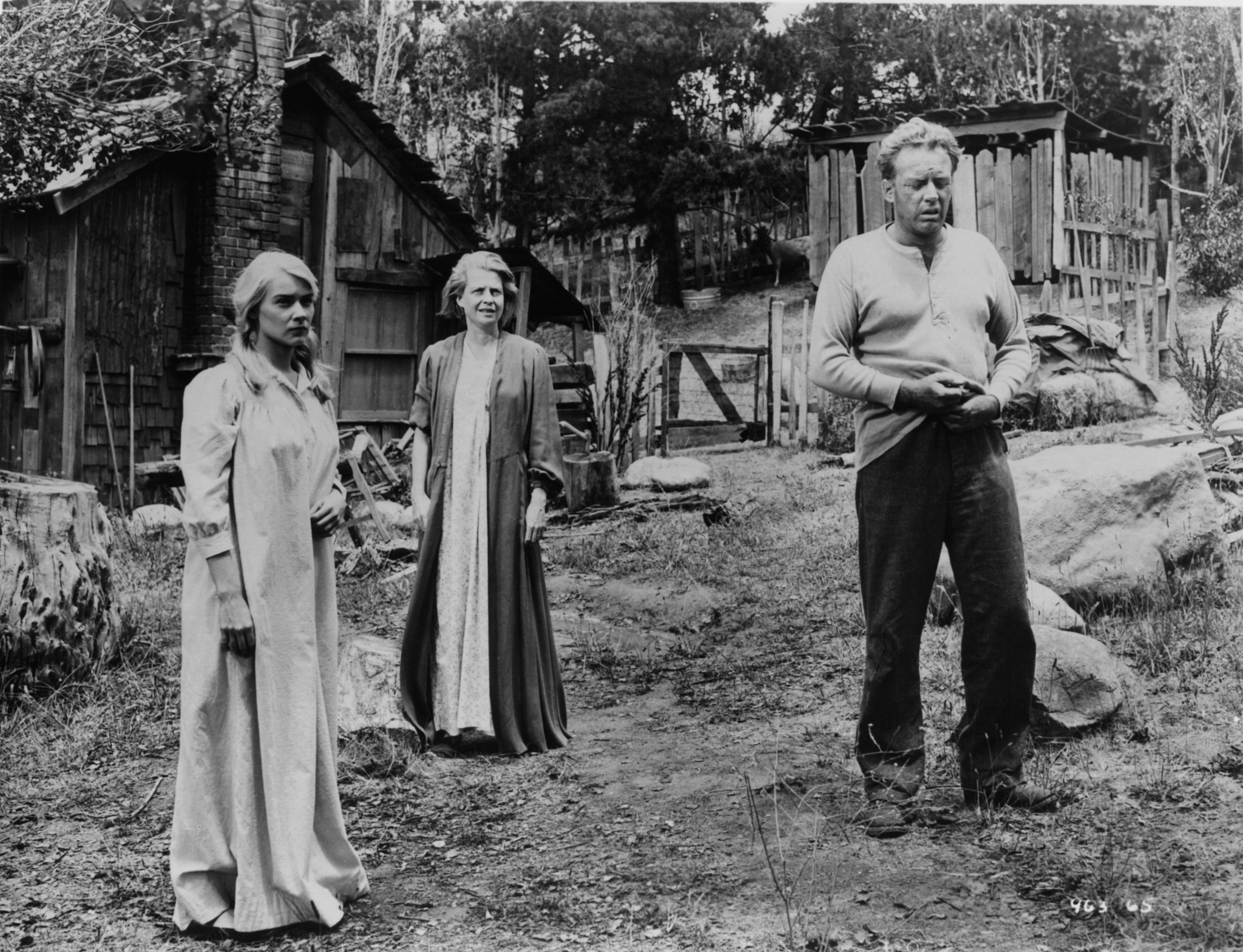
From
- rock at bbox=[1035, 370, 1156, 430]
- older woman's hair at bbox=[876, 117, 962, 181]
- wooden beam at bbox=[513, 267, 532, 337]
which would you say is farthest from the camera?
wooden beam at bbox=[513, 267, 532, 337]

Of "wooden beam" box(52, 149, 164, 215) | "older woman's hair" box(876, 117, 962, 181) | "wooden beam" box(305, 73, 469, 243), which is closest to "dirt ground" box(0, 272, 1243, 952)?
"older woman's hair" box(876, 117, 962, 181)

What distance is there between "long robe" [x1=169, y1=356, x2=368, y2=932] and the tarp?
4.93 m

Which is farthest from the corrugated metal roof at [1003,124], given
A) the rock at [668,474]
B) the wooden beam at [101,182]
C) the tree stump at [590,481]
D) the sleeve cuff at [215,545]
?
the wooden beam at [101,182]

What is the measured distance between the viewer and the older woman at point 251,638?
258 centimetres

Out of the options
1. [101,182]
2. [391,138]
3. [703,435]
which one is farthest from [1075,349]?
[101,182]

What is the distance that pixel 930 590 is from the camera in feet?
10.5

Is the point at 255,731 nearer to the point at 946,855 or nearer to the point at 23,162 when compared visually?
the point at 946,855

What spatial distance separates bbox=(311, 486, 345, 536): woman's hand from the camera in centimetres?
273

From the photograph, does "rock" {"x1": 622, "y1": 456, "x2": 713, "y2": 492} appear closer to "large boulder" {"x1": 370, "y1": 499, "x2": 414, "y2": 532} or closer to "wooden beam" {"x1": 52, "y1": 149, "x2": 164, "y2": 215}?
"large boulder" {"x1": 370, "y1": 499, "x2": 414, "y2": 532}

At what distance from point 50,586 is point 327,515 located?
7.53 ft

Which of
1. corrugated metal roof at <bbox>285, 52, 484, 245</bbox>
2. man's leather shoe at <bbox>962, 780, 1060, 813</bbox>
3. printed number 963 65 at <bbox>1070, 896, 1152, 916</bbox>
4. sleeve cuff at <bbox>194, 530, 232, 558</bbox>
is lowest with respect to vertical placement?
printed number 963 65 at <bbox>1070, 896, 1152, 916</bbox>

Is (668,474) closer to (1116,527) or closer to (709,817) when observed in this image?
(1116,527)

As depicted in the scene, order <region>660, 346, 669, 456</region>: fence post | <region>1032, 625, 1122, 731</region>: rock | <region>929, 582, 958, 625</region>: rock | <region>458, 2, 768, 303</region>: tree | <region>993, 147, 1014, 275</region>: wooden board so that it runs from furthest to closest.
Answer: <region>660, 346, 669, 456</region>: fence post → <region>993, 147, 1014, 275</region>: wooden board → <region>929, 582, 958, 625</region>: rock → <region>458, 2, 768, 303</region>: tree → <region>1032, 625, 1122, 731</region>: rock

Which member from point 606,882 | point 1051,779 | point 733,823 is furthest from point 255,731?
point 1051,779
